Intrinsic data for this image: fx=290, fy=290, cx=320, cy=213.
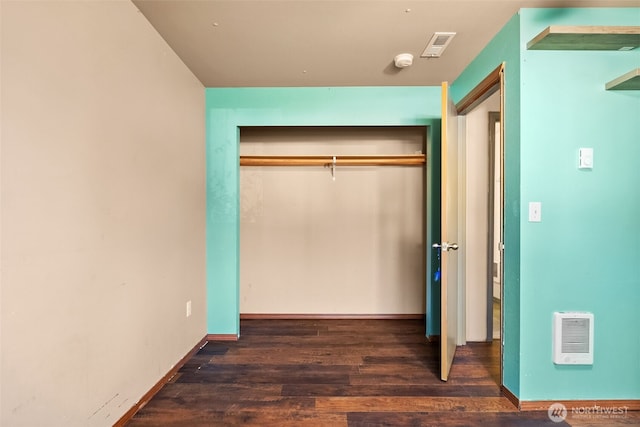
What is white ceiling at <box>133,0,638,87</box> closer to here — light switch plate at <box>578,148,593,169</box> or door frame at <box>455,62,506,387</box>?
door frame at <box>455,62,506,387</box>

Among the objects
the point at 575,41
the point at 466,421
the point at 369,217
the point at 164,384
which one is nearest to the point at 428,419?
the point at 466,421

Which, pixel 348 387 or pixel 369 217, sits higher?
pixel 369 217

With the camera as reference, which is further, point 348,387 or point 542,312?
point 348,387

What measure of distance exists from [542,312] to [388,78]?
205 centimetres

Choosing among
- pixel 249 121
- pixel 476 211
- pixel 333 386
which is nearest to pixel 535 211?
pixel 476 211

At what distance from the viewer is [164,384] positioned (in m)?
1.99

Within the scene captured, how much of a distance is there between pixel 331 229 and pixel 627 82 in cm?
247

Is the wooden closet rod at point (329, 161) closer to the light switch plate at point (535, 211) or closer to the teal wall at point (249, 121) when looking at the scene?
the teal wall at point (249, 121)

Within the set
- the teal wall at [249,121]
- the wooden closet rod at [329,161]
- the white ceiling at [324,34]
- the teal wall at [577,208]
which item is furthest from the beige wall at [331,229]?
the teal wall at [577,208]

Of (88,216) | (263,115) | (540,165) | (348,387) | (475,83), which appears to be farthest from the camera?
(263,115)

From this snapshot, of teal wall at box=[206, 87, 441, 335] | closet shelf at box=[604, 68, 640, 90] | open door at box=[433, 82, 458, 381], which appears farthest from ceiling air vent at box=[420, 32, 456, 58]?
closet shelf at box=[604, 68, 640, 90]

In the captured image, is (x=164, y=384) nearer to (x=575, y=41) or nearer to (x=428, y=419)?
(x=428, y=419)

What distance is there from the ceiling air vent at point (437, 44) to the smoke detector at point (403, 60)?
0.31 feet

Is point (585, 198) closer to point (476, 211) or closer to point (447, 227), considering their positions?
point (447, 227)
